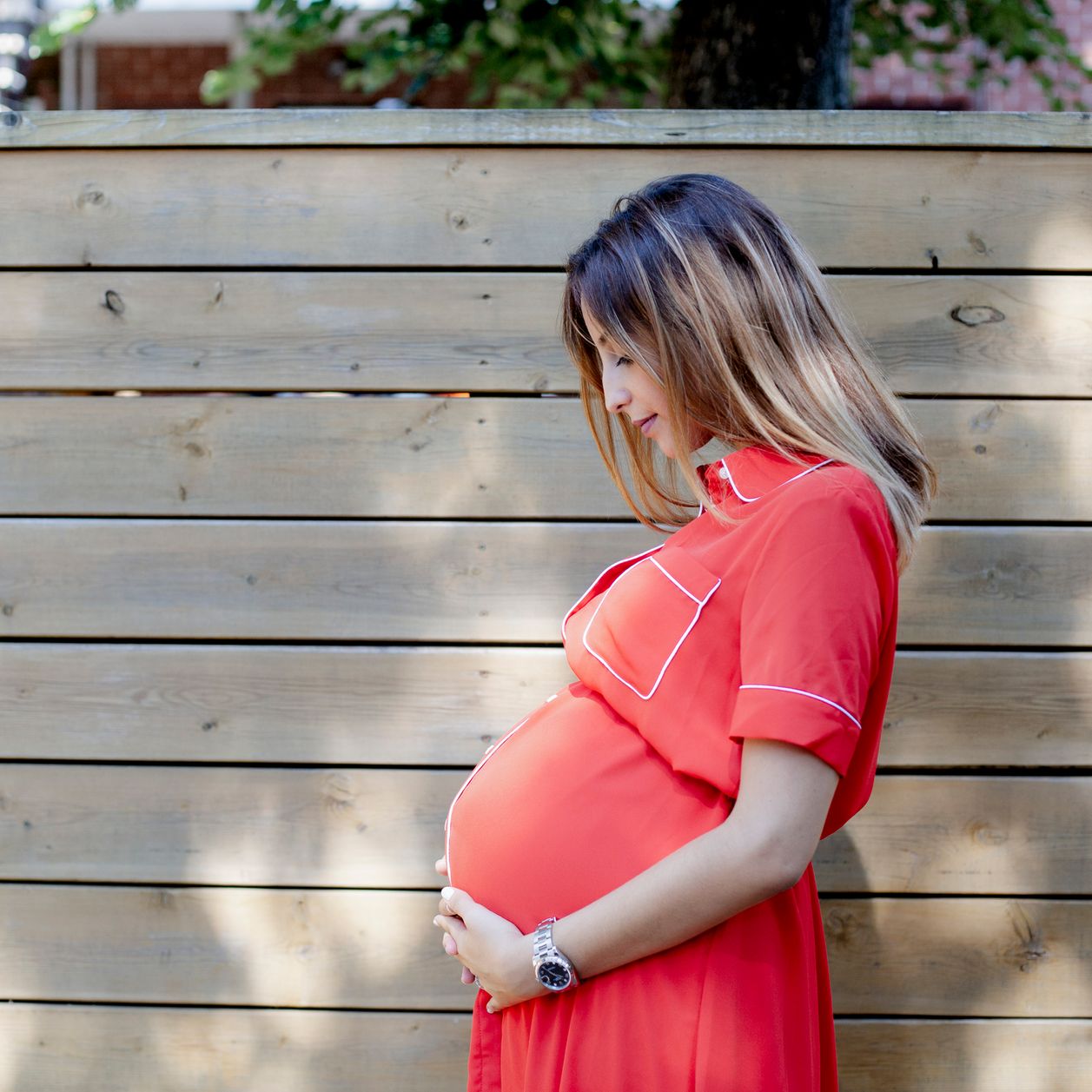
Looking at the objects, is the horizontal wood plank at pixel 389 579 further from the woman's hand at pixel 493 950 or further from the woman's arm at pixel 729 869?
the woman's arm at pixel 729 869

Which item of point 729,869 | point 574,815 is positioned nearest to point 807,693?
point 729,869

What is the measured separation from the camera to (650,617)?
1.05 metres

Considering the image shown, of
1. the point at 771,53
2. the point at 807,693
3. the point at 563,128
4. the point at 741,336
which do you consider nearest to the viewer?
the point at 807,693

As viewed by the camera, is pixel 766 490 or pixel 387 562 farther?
pixel 387 562

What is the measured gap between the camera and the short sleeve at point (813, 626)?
36.2 inches

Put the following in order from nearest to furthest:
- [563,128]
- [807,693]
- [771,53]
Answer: [807,693]
[563,128]
[771,53]

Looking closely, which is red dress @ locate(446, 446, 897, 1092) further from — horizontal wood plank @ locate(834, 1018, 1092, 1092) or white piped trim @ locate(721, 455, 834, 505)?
horizontal wood plank @ locate(834, 1018, 1092, 1092)

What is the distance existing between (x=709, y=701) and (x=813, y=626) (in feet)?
0.45

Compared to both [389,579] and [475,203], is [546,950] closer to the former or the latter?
[389,579]

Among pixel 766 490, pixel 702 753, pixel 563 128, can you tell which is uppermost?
pixel 563 128

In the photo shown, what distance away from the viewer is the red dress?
0.94 m

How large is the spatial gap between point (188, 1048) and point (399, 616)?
0.76 meters

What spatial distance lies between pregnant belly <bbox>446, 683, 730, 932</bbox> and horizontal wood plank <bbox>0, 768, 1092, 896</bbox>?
54cm

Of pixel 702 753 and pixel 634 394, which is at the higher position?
pixel 634 394
